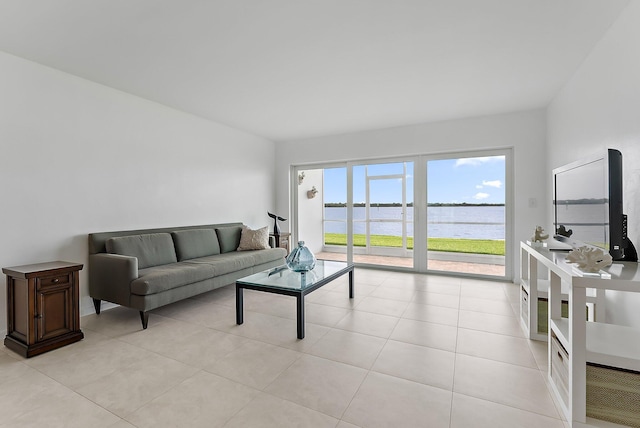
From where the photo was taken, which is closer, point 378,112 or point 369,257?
point 378,112

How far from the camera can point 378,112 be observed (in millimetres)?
4309

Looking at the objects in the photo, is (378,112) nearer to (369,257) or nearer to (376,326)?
(369,257)

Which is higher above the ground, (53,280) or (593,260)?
(593,260)

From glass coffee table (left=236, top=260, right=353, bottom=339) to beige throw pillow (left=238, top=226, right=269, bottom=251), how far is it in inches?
49.4

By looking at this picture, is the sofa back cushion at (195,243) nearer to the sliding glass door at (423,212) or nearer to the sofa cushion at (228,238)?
the sofa cushion at (228,238)

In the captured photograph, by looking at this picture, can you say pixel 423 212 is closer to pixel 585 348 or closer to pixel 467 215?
pixel 467 215

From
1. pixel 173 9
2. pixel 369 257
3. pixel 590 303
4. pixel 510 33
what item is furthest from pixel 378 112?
pixel 590 303

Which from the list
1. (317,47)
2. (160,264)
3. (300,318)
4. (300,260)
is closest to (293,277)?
(300,260)

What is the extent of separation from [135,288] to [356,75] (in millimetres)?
3054

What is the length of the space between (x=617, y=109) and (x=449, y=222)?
9.26ft

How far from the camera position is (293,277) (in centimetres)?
314

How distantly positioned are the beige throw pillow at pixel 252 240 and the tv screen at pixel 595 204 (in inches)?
147

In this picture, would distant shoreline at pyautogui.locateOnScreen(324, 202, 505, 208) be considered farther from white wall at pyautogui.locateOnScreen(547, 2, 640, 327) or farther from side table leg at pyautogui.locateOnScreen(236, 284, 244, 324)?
side table leg at pyautogui.locateOnScreen(236, 284, 244, 324)

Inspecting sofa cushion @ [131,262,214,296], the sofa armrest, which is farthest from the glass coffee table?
the sofa armrest
